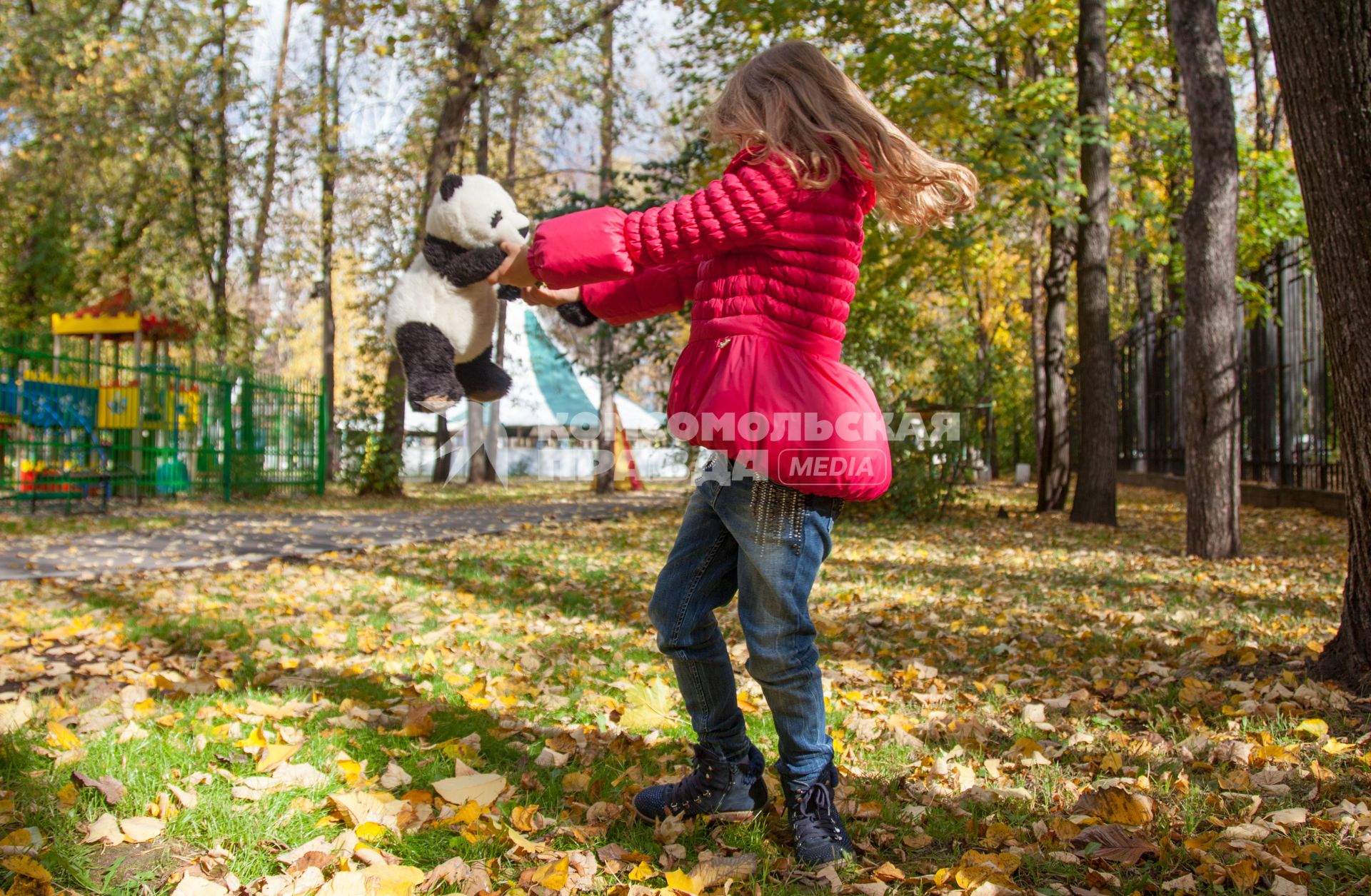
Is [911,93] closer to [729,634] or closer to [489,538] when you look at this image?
[489,538]

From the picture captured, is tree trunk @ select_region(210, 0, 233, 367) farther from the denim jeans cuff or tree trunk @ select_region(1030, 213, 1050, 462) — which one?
the denim jeans cuff

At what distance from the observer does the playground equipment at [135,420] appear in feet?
34.8

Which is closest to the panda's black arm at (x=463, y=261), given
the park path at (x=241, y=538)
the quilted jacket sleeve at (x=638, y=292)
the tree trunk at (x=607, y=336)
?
the quilted jacket sleeve at (x=638, y=292)

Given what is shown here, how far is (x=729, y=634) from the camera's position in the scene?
457 centimetres

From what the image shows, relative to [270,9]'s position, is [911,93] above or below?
below

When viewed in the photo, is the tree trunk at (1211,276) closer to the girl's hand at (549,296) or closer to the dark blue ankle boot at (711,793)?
the dark blue ankle boot at (711,793)

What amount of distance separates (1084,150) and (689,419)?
35.4ft

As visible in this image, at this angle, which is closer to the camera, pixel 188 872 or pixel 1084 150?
pixel 188 872

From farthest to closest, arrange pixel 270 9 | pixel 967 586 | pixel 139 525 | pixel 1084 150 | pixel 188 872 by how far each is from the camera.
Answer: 1. pixel 270 9
2. pixel 1084 150
3. pixel 139 525
4. pixel 967 586
5. pixel 188 872

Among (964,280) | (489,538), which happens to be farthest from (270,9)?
(489,538)

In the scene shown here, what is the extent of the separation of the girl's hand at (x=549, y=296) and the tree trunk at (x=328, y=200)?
14468 millimetres

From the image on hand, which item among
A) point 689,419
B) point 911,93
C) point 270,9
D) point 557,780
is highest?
point 270,9

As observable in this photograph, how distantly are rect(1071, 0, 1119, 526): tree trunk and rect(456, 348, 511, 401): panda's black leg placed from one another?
977 centimetres

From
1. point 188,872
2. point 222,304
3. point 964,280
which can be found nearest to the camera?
point 188,872
